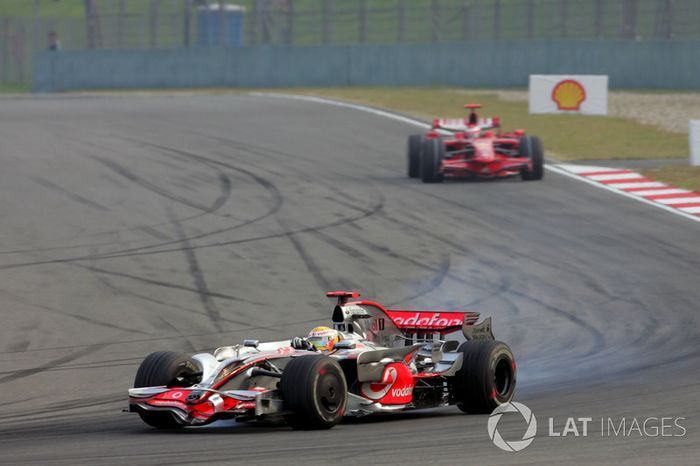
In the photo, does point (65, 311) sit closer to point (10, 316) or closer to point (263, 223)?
point (10, 316)

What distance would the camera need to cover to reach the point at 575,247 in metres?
18.7

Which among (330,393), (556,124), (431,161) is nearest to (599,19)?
(556,124)

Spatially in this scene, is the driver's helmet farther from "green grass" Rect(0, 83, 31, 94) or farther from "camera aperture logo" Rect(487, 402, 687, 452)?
"green grass" Rect(0, 83, 31, 94)

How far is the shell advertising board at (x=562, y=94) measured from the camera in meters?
36.8

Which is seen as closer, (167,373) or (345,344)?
(167,373)

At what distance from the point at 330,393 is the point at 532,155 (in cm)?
1627

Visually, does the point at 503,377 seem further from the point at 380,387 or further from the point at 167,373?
the point at 167,373

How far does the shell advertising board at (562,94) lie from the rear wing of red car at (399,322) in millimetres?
26731

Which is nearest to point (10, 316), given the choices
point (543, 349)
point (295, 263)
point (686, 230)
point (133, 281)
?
point (133, 281)

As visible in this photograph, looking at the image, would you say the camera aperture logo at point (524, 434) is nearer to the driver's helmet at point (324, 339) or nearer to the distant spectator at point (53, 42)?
the driver's helmet at point (324, 339)

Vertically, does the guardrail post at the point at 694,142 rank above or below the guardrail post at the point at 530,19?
below

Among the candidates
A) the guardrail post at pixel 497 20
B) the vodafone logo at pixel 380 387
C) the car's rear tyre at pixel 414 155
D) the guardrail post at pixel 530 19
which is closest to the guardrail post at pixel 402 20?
the guardrail post at pixel 497 20

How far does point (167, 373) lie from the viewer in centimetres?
946

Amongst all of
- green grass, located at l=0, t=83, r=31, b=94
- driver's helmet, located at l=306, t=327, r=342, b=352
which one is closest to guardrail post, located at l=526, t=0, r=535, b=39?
green grass, located at l=0, t=83, r=31, b=94
